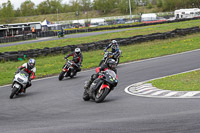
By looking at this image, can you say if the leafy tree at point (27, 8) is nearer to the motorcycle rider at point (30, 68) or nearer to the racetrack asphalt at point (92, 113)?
the motorcycle rider at point (30, 68)

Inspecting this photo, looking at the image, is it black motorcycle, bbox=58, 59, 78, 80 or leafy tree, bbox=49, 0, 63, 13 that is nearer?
black motorcycle, bbox=58, 59, 78, 80

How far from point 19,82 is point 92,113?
481 cm

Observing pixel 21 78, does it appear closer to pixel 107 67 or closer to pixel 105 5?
pixel 107 67

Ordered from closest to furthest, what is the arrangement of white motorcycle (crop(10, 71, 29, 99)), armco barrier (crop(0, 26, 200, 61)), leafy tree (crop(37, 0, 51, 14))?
1. white motorcycle (crop(10, 71, 29, 99))
2. armco barrier (crop(0, 26, 200, 61))
3. leafy tree (crop(37, 0, 51, 14))

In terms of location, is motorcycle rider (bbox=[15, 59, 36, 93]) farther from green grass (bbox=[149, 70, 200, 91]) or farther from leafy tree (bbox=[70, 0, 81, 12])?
leafy tree (bbox=[70, 0, 81, 12])

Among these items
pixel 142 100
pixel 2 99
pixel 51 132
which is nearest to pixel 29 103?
pixel 2 99

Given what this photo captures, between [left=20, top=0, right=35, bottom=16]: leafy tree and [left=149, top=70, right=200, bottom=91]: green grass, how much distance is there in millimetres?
142505

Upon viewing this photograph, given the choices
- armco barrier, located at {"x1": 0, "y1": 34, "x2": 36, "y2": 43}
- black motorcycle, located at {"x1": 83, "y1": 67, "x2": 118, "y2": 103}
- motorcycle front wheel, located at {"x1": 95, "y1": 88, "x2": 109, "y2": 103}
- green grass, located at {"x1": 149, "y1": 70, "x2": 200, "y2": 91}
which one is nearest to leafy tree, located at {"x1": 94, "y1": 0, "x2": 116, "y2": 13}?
armco barrier, located at {"x1": 0, "y1": 34, "x2": 36, "y2": 43}

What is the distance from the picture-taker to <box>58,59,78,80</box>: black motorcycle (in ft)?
53.0

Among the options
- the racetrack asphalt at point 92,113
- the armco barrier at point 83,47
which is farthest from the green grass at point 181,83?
the armco barrier at point 83,47

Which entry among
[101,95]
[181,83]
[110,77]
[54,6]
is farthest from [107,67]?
[54,6]

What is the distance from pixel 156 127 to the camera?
6.28 metres

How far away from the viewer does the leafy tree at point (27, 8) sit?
15140 centimetres

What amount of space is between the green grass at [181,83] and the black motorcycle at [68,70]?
16.2ft
